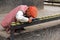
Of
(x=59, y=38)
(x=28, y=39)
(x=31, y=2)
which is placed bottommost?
(x=59, y=38)

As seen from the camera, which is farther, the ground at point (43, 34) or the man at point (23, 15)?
the ground at point (43, 34)

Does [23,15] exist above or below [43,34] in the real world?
above

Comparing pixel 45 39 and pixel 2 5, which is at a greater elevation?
pixel 2 5

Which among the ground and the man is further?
the ground

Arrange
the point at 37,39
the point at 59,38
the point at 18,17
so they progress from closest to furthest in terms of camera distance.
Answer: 1. the point at 18,17
2. the point at 37,39
3. the point at 59,38

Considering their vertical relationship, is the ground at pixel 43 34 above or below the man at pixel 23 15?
below

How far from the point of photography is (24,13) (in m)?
3.11

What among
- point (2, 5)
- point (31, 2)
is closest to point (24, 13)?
point (2, 5)

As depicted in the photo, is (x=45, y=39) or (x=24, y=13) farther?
(x=45, y=39)

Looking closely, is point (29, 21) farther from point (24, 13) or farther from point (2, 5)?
point (2, 5)

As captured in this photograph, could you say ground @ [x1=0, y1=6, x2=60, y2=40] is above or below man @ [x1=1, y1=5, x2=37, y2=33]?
below

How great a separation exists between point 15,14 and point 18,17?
0.24 m

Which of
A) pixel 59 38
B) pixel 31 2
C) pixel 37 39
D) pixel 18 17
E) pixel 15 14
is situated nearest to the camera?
pixel 18 17

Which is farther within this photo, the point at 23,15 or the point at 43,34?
the point at 43,34
